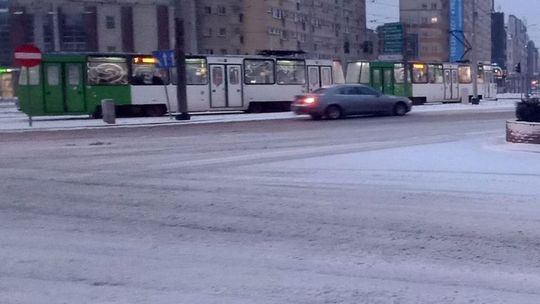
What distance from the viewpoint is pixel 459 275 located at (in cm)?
707

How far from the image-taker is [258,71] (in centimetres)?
4134

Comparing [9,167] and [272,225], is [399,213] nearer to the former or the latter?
[272,225]

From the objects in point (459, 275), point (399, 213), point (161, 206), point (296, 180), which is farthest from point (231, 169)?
point (459, 275)

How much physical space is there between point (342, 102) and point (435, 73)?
20.0 m

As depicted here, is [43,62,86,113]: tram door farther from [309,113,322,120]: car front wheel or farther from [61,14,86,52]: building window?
[61,14,86,52]: building window

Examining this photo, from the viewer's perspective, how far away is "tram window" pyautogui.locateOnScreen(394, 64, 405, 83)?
158 ft

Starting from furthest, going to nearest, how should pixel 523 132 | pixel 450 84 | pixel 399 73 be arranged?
pixel 450 84
pixel 399 73
pixel 523 132

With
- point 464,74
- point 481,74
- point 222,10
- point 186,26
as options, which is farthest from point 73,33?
point 481,74

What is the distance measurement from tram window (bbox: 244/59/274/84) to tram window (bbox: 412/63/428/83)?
449 inches

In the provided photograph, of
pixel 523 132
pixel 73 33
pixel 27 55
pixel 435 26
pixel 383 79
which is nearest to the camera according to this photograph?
pixel 523 132

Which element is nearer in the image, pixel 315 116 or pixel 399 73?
pixel 315 116

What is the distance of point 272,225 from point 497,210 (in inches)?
112

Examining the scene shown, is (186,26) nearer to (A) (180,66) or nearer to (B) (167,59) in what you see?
(B) (167,59)

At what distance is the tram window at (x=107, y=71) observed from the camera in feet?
117
